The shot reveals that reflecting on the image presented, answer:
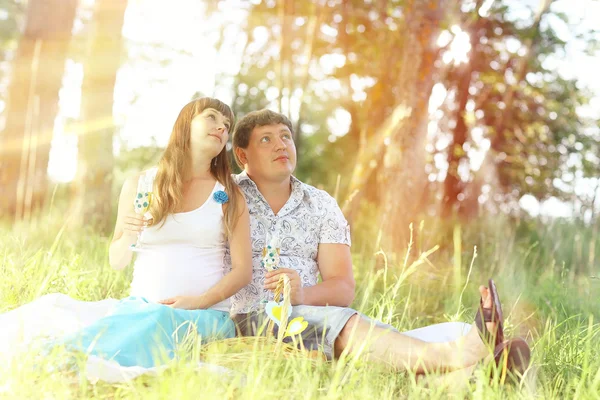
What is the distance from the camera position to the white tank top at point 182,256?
3.06 meters

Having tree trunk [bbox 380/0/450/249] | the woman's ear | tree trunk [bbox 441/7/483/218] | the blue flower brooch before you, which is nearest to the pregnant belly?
the blue flower brooch

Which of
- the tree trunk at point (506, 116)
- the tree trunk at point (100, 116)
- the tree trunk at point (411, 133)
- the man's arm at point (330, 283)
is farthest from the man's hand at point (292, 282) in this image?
the tree trunk at point (506, 116)

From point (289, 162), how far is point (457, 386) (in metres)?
1.34

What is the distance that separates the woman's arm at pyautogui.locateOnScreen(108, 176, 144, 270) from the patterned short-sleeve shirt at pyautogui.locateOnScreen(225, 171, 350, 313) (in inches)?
18.4

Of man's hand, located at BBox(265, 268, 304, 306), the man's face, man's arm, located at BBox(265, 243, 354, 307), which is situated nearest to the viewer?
man's hand, located at BBox(265, 268, 304, 306)

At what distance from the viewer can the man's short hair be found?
3426mm

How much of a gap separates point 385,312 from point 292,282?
4.56 ft

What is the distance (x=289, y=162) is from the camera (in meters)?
3.35

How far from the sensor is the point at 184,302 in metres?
2.96

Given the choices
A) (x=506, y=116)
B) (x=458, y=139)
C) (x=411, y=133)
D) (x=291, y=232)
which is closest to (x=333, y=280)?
(x=291, y=232)

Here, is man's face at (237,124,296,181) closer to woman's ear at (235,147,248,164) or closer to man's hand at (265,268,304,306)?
woman's ear at (235,147,248,164)

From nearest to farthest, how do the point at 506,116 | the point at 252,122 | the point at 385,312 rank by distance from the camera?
1. the point at 252,122
2. the point at 385,312
3. the point at 506,116

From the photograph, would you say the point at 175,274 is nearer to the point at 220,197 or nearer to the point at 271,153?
the point at 220,197

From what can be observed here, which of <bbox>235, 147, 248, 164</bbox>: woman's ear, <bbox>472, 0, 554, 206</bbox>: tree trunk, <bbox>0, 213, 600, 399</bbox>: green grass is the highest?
<bbox>472, 0, 554, 206</bbox>: tree trunk
